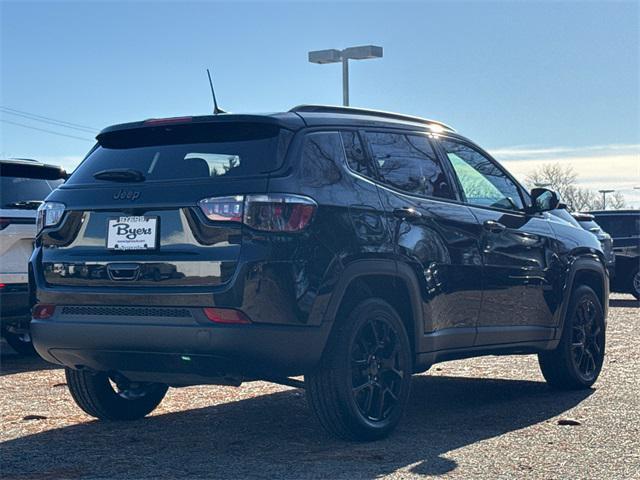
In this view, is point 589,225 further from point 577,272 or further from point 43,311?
point 43,311

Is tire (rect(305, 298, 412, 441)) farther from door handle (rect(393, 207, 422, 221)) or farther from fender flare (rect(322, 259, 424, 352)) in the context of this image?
door handle (rect(393, 207, 422, 221))

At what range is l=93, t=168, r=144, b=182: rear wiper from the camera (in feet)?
20.1

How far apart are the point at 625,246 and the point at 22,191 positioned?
14.8 m

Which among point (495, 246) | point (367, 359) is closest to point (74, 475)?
point (367, 359)

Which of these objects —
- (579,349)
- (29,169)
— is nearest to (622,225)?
(579,349)

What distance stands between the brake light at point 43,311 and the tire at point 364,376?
4.85ft

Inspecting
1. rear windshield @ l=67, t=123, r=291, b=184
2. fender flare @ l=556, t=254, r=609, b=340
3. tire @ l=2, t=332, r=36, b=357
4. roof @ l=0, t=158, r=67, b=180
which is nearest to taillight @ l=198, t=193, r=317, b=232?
rear windshield @ l=67, t=123, r=291, b=184

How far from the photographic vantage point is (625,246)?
21.9 meters

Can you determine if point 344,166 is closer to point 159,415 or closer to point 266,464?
point 266,464

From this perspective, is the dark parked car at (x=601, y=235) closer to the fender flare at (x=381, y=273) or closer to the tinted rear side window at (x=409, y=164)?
the tinted rear side window at (x=409, y=164)

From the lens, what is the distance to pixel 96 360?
6.09m

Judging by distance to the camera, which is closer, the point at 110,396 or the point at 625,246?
the point at 110,396

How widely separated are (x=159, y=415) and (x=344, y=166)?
7.51 feet

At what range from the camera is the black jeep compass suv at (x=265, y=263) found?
18.7 feet
